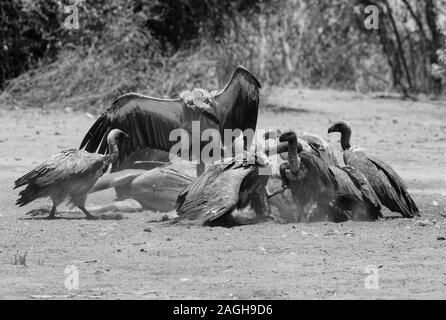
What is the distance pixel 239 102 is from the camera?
9812mm

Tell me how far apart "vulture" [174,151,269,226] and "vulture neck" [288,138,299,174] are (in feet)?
0.90

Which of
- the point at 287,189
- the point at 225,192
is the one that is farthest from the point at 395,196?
the point at 225,192

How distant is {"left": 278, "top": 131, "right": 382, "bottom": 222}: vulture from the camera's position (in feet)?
27.2

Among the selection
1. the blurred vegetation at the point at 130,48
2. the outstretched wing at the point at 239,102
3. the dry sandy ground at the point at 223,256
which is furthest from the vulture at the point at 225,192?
the blurred vegetation at the point at 130,48

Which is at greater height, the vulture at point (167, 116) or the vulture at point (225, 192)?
the vulture at point (167, 116)

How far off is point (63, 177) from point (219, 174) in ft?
4.30

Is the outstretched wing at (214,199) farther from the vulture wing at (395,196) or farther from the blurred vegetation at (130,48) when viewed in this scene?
the blurred vegetation at (130,48)

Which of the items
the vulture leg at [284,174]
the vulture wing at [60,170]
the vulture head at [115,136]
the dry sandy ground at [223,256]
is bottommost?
the dry sandy ground at [223,256]

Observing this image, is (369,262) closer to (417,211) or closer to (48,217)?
(417,211)

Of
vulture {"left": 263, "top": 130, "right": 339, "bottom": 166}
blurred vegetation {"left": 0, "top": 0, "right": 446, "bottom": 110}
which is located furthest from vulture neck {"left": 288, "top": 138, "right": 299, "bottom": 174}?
blurred vegetation {"left": 0, "top": 0, "right": 446, "bottom": 110}

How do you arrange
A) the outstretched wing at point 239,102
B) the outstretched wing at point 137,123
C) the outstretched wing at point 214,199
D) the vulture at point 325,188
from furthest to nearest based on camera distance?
1. the outstretched wing at point 239,102
2. the outstretched wing at point 137,123
3. the vulture at point 325,188
4. the outstretched wing at point 214,199

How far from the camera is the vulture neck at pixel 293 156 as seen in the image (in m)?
8.32

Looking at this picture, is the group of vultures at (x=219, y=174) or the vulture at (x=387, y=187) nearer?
the group of vultures at (x=219, y=174)

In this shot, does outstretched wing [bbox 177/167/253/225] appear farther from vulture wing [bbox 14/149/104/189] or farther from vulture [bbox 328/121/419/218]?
vulture [bbox 328/121/419/218]
